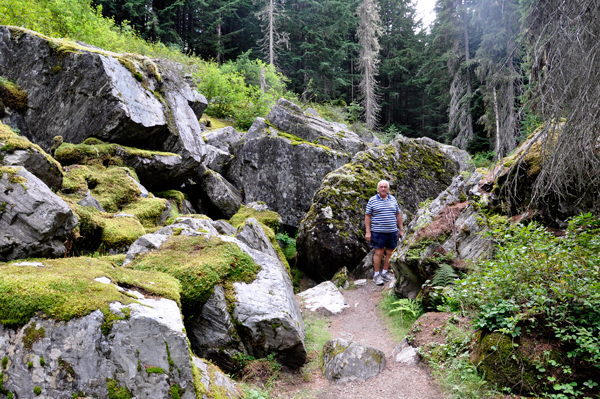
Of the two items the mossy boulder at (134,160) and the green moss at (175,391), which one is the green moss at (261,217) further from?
the green moss at (175,391)

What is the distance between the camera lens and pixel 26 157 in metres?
5.06

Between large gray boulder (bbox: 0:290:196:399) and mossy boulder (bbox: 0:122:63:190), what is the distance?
3.54 meters

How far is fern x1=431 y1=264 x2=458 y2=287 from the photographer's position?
5.35 m

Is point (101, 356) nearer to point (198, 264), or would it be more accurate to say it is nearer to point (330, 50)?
point (198, 264)

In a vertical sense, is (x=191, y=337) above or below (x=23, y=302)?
below

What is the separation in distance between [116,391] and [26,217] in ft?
8.53

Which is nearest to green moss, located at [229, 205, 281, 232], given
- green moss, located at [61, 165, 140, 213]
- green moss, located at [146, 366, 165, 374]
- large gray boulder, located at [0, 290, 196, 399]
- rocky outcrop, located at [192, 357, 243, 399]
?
green moss, located at [61, 165, 140, 213]

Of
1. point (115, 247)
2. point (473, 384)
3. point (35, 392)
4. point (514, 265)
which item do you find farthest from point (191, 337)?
point (514, 265)

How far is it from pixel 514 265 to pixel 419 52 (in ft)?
121

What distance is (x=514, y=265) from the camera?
378 cm

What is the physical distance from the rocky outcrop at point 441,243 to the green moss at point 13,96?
968 cm

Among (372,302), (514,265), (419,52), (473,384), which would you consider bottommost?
(372,302)

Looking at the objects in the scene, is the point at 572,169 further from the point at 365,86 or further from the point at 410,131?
the point at 410,131

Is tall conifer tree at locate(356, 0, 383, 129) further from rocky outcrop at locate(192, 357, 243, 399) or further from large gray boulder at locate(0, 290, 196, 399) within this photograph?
large gray boulder at locate(0, 290, 196, 399)
